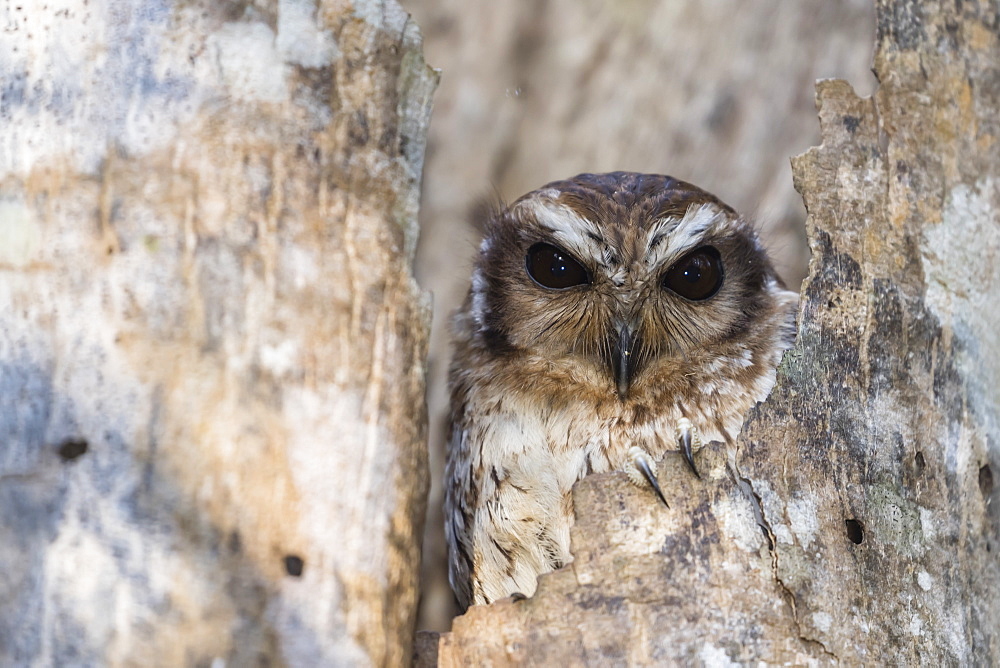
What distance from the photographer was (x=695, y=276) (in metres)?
2.65

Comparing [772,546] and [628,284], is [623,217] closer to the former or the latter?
[628,284]

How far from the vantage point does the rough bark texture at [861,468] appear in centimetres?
170

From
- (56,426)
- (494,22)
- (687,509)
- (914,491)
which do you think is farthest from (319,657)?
(494,22)

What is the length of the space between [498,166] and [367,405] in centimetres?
227

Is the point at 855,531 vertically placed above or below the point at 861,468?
below

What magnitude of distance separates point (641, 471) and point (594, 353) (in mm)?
793

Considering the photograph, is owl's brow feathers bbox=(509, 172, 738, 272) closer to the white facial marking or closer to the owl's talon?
the white facial marking

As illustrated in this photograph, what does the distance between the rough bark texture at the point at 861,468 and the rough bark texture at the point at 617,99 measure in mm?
1397

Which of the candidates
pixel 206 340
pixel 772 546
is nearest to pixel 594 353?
pixel 772 546

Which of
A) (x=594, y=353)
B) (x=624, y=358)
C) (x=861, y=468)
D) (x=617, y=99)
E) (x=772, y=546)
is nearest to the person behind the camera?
(x=772, y=546)

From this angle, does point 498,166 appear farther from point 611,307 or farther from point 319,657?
point 319,657

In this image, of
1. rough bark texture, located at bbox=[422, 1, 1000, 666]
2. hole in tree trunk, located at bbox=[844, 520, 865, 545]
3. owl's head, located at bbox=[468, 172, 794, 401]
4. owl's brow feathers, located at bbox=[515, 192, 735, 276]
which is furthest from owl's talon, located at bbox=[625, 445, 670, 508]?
owl's brow feathers, located at bbox=[515, 192, 735, 276]

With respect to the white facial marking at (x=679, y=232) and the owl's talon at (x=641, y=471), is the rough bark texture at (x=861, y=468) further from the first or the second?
the white facial marking at (x=679, y=232)

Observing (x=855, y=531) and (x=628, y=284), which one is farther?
(x=628, y=284)
